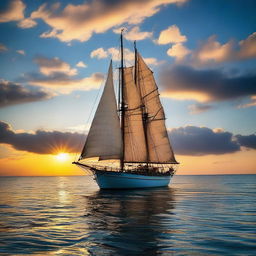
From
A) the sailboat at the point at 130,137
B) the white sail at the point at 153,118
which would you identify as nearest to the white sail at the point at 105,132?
the sailboat at the point at 130,137

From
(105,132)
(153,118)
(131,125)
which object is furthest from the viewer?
(153,118)

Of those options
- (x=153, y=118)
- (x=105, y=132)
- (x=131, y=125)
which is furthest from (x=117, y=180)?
(x=153, y=118)

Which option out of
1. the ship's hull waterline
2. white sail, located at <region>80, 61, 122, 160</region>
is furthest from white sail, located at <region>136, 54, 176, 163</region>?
white sail, located at <region>80, 61, 122, 160</region>

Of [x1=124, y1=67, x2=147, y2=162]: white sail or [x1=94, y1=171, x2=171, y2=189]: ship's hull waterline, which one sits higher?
[x1=124, y1=67, x2=147, y2=162]: white sail

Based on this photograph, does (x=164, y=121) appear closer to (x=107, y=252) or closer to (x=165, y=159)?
(x=165, y=159)

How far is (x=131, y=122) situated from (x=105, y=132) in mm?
13196

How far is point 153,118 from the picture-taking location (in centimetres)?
6731

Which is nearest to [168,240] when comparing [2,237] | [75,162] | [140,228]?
[140,228]

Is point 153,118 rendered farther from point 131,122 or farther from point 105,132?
point 105,132

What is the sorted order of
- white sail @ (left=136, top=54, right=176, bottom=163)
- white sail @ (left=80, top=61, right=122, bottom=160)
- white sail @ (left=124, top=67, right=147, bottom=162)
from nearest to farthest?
white sail @ (left=80, top=61, right=122, bottom=160)
white sail @ (left=124, top=67, right=147, bottom=162)
white sail @ (left=136, top=54, right=176, bottom=163)

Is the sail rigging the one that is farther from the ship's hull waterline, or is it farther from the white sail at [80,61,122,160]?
the ship's hull waterline

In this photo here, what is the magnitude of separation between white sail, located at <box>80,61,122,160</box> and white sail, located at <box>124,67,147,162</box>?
10322 millimetres

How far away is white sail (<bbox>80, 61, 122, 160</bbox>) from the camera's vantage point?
150 feet

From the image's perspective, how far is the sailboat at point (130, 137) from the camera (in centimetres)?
4650
